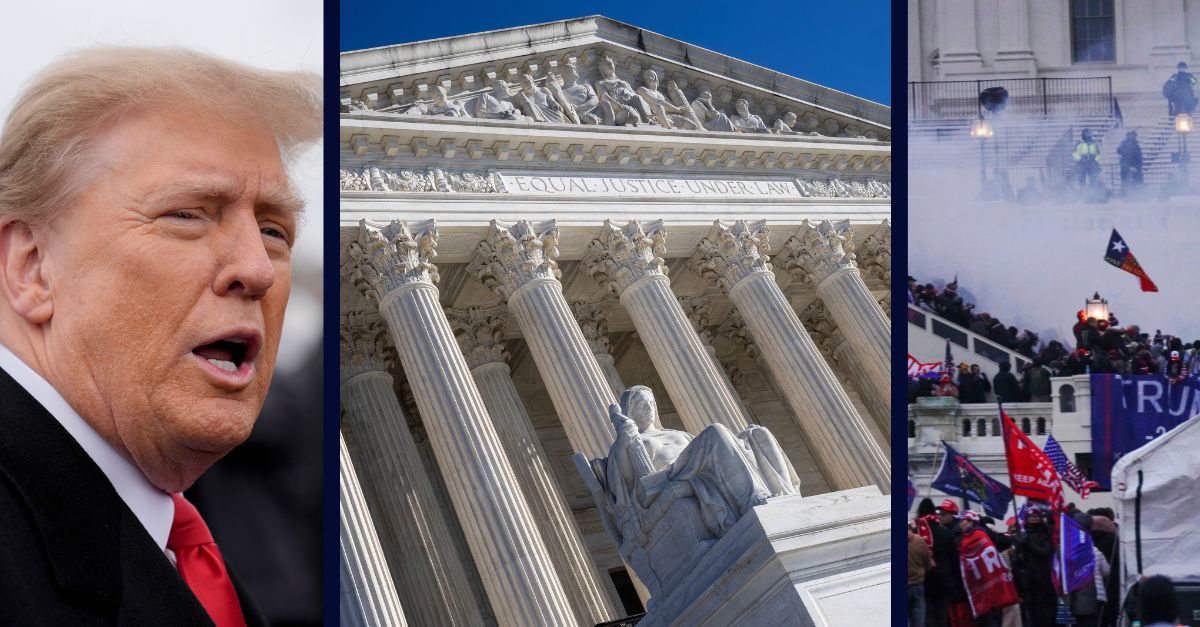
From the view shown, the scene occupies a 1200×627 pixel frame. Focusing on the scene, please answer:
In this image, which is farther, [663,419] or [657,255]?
[663,419]

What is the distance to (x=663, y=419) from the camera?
29078mm

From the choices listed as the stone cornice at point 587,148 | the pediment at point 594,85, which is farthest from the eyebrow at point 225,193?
the pediment at point 594,85

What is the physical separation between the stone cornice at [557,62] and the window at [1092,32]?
1204cm

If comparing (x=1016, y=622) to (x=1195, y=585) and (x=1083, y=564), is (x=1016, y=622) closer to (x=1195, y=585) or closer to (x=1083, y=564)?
(x=1083, y=564)

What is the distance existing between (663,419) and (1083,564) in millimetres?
16820

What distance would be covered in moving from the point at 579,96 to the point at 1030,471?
13.8 metres

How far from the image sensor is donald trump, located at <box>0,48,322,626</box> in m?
7.60

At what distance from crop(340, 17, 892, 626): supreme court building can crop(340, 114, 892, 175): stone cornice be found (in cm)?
4

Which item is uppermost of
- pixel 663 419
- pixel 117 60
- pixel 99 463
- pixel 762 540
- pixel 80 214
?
pixel 117 60

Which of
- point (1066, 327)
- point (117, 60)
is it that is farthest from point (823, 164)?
point (117, 60)

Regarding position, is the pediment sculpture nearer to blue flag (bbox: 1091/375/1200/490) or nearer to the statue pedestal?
the statue pedestal

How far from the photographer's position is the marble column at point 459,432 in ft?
58.2

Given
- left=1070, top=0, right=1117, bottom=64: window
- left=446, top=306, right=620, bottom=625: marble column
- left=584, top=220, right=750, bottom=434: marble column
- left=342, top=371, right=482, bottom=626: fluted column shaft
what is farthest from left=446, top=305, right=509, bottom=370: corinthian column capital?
left=1070, top=0, right=1117, bottom=64: window

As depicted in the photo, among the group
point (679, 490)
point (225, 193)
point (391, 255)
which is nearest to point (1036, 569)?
point (679, 490)
